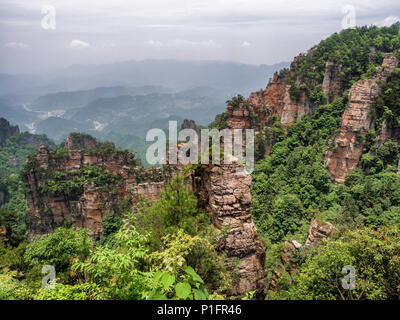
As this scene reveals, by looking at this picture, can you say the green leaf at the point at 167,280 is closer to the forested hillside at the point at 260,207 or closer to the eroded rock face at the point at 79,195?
A: the forested hillside at the point at 260,207

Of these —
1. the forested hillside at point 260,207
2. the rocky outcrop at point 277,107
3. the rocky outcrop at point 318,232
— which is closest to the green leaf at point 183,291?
the forested hillside at point 260,207

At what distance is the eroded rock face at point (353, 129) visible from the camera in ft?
94.5

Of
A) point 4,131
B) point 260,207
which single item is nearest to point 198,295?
point 260,207

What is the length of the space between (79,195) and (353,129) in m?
40.1

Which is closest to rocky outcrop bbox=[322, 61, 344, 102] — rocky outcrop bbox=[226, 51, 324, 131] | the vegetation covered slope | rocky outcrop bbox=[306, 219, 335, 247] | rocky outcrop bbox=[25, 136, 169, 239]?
rocky outcrop bbox=[226, 51, 324, 131]

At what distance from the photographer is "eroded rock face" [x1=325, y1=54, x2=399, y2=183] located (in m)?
28.8

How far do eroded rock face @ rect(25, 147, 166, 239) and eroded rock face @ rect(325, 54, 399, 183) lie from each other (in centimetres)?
2123

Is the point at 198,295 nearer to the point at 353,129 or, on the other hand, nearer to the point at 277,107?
the point at 353,129

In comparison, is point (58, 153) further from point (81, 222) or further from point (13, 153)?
point (13, 153)

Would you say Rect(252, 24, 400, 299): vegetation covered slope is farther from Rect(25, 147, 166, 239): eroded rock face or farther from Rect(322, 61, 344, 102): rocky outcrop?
Rect(25, 147, 166, 239): eroded rock face

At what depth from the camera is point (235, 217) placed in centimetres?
1156

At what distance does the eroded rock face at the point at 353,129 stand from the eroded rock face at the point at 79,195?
21225mm
